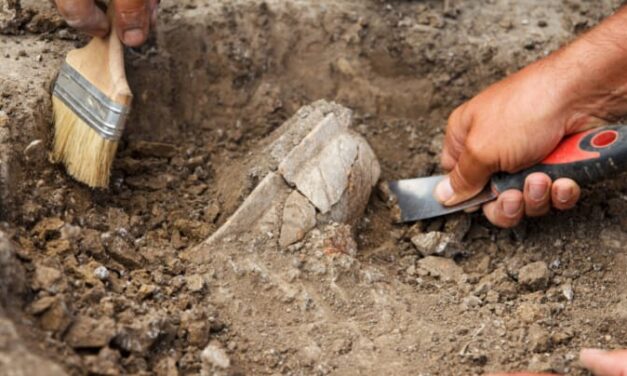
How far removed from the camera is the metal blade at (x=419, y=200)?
306 cm

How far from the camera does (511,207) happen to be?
291 centimetres

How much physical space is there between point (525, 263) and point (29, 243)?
5.32 ft

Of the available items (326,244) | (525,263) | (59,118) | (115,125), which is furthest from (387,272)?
(59,118)

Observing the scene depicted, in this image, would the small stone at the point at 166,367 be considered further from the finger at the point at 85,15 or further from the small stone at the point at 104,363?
the finger at the point at 85,15

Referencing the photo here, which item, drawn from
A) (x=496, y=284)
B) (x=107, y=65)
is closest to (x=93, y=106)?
(x=107, y=65)

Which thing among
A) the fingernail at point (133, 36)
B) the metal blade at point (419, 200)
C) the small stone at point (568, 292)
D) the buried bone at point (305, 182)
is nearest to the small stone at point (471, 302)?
the small stone at point (568, 292)

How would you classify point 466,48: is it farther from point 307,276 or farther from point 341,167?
point 307,276

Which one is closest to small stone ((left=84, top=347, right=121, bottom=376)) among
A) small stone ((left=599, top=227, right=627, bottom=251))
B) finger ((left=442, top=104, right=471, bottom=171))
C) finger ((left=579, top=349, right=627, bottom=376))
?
finger ((left=579, top=349, right=627, bottom=376))

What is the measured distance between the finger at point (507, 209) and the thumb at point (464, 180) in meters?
0.08

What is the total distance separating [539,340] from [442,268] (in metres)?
0.49

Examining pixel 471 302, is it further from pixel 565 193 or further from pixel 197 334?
pixel 197 334

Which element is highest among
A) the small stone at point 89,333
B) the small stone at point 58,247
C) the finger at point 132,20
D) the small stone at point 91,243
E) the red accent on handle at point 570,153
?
the finger at point 132,20

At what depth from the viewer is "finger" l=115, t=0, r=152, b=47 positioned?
2734 mm

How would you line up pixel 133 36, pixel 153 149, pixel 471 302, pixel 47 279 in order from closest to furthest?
1. pixel 47 279
2. pixel 471 302
3. pixel 133 36
4. pixel 153 149
